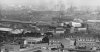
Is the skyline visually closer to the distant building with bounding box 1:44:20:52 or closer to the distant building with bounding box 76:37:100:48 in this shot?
the distant building with bounding box 76:37:100:48

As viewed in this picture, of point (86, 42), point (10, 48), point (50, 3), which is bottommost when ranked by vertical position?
point (86, 42)

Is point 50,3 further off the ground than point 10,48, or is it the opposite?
point 50,3

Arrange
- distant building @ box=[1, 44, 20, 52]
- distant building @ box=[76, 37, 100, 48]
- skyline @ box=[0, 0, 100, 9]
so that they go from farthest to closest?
skyline @ box=[0, 0, 100, 9] < distant building @ box=[76, 37, 100, 48] < distant building @ box=[1, 44, 20, 52]

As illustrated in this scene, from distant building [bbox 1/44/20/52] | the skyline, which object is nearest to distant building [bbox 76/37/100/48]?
distant building [bbox 1/44/20/52]

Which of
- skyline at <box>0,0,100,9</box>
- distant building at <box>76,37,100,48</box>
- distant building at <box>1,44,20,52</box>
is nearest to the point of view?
distant building at <box>1,44,20,52</box>

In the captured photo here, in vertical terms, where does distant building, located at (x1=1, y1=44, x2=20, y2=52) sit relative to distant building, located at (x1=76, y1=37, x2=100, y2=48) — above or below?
above

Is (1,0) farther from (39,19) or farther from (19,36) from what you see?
(19,36)

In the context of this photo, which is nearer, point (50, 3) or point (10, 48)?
point (10, 48)

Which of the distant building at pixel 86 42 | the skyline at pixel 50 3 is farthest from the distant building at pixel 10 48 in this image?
the skyline at pixel 50 3

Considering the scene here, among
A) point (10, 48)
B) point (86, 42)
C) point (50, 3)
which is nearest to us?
point (10, 48)

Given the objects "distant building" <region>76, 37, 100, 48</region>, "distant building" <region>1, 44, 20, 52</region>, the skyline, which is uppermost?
the skyline

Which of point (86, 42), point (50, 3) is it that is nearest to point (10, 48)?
point (86, 42)

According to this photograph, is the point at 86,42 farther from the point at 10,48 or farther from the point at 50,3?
the point at 50,3
